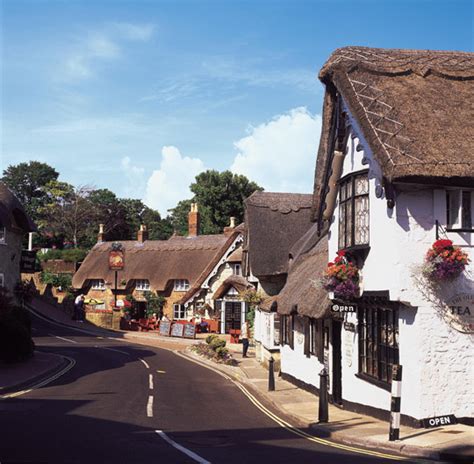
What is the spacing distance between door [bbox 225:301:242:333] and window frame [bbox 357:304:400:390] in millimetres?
31646

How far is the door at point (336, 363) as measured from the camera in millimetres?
18844

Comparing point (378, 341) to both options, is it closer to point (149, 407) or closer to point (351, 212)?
point (351, 212)

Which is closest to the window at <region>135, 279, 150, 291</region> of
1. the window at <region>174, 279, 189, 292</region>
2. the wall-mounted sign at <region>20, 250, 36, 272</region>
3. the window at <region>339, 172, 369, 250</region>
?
the window at <region>174, 279, 189, 292</region>

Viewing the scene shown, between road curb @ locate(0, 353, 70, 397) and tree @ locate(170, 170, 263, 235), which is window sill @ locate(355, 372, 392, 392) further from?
tree @ locate(170, 170, 263, 235)

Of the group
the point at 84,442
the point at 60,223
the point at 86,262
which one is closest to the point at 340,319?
the point at 84,442

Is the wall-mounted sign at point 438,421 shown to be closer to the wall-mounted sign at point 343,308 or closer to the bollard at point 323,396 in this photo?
the bollard at point 323,396

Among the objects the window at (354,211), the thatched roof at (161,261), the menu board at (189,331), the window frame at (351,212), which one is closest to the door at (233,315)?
the thatched roof at (161,261)

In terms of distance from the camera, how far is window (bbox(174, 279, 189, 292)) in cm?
5525

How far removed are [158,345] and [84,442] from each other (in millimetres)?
30895

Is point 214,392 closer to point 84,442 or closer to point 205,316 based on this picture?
point 84,442

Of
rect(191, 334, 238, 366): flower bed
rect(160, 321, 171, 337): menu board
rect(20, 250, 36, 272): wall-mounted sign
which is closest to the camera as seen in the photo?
A: rect(191, 334, 238, 366): flower bed

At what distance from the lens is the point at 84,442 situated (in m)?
11.8

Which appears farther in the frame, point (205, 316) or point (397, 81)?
point (205, 316)

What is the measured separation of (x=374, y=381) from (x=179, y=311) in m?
39.7
